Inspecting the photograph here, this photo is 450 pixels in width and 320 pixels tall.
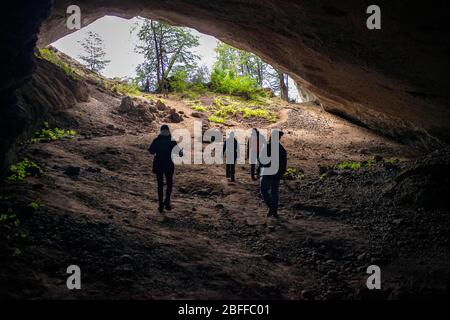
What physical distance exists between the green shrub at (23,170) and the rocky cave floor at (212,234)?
0.21m

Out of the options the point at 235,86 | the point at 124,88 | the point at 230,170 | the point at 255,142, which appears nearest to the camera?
the point at 255,142

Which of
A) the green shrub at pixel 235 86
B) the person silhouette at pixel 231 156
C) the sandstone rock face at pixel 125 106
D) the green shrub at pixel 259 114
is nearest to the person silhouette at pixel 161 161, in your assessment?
the person silhouette at pixel 231 156

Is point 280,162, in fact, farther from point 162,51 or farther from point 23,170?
point 162,51

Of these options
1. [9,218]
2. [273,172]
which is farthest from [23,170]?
[273,172]

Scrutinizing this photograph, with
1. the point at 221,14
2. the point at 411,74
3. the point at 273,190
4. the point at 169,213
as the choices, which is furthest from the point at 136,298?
the point at 221,14

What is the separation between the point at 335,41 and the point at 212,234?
5.64 m

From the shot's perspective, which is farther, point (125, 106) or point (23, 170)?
point (125, 106)

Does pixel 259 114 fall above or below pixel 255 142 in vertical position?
above

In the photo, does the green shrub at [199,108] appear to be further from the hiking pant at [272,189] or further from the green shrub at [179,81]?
the hiking pant at [272,189]

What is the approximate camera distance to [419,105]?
29.6 ft

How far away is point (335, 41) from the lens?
8000mm

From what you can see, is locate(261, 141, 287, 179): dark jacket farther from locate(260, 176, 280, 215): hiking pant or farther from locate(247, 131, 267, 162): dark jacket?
locate(247, 131, 267, 162): dark jacket

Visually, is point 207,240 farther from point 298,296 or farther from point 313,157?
point 313,157
